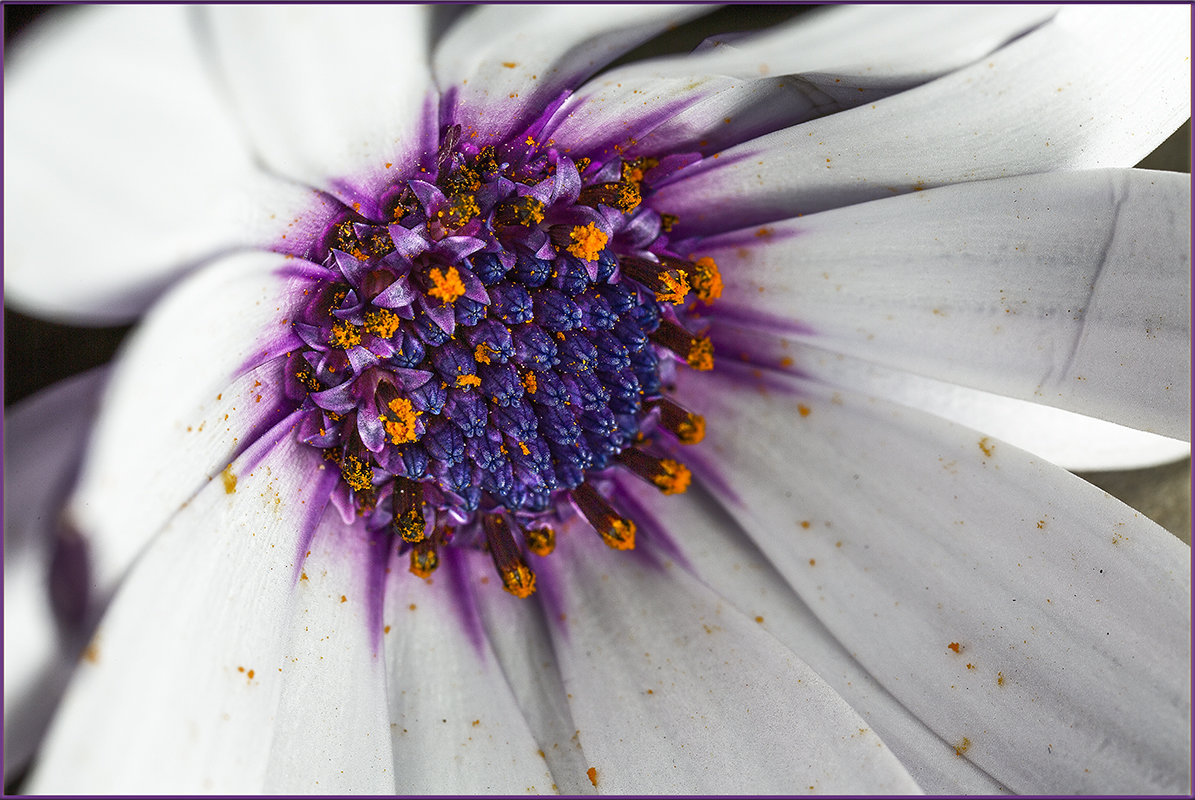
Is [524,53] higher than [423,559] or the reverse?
higher

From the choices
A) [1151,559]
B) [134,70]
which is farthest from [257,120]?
[1151,559]

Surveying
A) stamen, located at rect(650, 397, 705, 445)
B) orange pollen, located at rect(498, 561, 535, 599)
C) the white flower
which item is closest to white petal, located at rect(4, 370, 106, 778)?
the white flower

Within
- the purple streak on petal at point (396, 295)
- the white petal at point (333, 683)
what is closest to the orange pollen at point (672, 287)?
the purple streak on petal at point (396, 295)

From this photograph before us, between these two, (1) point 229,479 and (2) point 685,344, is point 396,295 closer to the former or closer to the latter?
(1) point 229,479

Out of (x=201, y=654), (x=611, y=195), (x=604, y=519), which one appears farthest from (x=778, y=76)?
(x=201, y=654)

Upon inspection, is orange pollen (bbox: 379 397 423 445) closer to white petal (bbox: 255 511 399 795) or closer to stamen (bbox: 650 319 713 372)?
white petal (bbox: 255 511 399 795)

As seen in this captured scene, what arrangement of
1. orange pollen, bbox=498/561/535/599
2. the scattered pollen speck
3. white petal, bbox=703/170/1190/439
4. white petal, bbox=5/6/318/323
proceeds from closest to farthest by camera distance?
1. white petal, bbox=5/6/318/323
2. the scattered pollen speck
3. white petal, bbox=703/170/1190/439
4. orange pollen, bbox=498/561/535/599

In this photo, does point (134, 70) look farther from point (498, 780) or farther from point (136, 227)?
point (498, 780)
